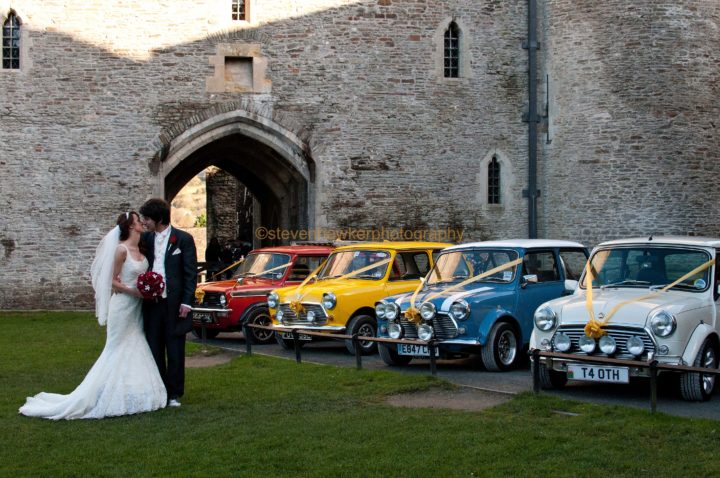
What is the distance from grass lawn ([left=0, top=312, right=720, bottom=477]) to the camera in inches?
257

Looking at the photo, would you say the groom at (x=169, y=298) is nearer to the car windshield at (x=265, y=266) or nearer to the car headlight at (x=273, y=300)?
the car headlight at (x=273, y=300)

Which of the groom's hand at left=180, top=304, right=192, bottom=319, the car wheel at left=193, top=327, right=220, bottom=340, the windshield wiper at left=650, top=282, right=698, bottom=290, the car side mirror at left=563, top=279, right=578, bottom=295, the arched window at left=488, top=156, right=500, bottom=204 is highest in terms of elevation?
the arched window at left=488, top=156, right=500, bottom=204

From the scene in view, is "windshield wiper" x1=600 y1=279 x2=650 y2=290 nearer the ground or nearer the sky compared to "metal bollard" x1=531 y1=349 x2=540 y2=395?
nearer the sky

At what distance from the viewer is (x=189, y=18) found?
20828 millimetres

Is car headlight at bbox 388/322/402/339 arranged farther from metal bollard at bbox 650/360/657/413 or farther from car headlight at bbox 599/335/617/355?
metal bollard at bbox 650/360/657/413

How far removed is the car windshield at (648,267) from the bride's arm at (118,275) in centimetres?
442

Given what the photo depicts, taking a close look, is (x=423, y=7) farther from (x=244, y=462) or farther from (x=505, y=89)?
(x=244, y=462)

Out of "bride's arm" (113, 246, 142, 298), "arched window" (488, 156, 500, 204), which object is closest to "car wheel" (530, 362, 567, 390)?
"bride's arm" (113, 246, 142, 298)

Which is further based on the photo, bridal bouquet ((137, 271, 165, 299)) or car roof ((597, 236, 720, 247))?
car roof ((597, 236, 720, 247))

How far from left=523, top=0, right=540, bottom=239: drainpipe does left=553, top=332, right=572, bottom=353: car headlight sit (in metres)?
12.8

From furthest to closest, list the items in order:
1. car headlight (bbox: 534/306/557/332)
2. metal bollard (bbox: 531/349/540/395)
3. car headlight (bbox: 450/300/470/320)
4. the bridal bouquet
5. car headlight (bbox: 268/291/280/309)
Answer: car headlight (bbox: 268/291/280/309), car headlight (bbox: 450/300/470/320), car headlight (bbox: 534/306/557/332), metal bollard (bbox: 531/349/540/395), the bridal bouquet

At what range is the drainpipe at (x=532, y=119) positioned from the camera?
72.3 ft

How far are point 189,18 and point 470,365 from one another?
11456mm

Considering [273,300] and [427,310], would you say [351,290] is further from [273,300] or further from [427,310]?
[427,310]
